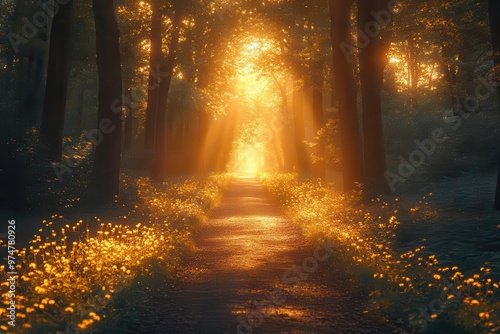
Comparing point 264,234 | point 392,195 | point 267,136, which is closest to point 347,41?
point 392,195

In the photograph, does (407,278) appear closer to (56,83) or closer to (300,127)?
(56,83)

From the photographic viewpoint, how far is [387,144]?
120 feet

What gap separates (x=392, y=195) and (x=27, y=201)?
12111mm

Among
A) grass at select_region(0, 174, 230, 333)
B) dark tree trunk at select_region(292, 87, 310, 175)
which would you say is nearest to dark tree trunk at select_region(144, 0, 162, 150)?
dark tree trunk at select_region(292, 87, 310, 175)

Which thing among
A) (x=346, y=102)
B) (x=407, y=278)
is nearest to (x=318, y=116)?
(x=346, y=102)

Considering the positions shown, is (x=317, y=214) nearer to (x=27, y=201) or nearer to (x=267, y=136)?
(x=27, y=201)

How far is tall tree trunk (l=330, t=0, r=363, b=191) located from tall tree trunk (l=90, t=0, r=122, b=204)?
27.5 feet

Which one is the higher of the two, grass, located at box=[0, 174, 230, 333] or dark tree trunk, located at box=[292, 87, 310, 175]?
dark tree trunk, located at box=[292, 87, 310, 175]

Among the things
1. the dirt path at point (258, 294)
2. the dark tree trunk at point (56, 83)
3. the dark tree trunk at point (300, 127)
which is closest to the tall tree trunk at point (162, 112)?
the dark tree trunk at point (56, 83)

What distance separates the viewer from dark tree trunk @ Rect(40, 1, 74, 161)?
2291cm

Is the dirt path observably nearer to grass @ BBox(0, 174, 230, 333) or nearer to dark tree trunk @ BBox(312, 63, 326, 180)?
grass @ BBox(0, 174, 230, 333)

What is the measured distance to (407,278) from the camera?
8.23m

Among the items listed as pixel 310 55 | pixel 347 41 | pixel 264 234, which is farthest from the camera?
pixel 310 55

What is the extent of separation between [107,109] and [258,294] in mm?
13192
